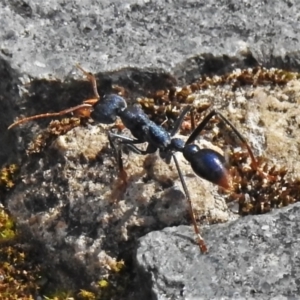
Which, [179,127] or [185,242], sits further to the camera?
[179,127]

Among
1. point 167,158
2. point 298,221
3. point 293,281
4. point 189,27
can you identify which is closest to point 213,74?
point 189,27

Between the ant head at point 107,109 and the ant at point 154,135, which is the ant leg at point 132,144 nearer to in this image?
the ant at point 154,135

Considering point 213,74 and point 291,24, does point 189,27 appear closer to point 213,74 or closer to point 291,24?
point 213,74

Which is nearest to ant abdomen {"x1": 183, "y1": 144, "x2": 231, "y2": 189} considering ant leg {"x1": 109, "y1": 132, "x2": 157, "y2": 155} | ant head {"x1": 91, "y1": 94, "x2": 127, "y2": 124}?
ant leg {"x1": 109, "y1": 132, "x2": 157, "y2": 155}

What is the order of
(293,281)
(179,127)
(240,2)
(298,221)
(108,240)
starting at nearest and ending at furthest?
(293,281), (298,221), (108,240), (179,127), (240,2)

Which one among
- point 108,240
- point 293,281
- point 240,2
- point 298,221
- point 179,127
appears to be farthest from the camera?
point 240,2

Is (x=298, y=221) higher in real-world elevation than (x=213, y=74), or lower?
lower

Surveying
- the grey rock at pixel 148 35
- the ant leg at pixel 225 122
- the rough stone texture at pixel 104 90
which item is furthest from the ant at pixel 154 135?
the grey rock at pixel 148 35
